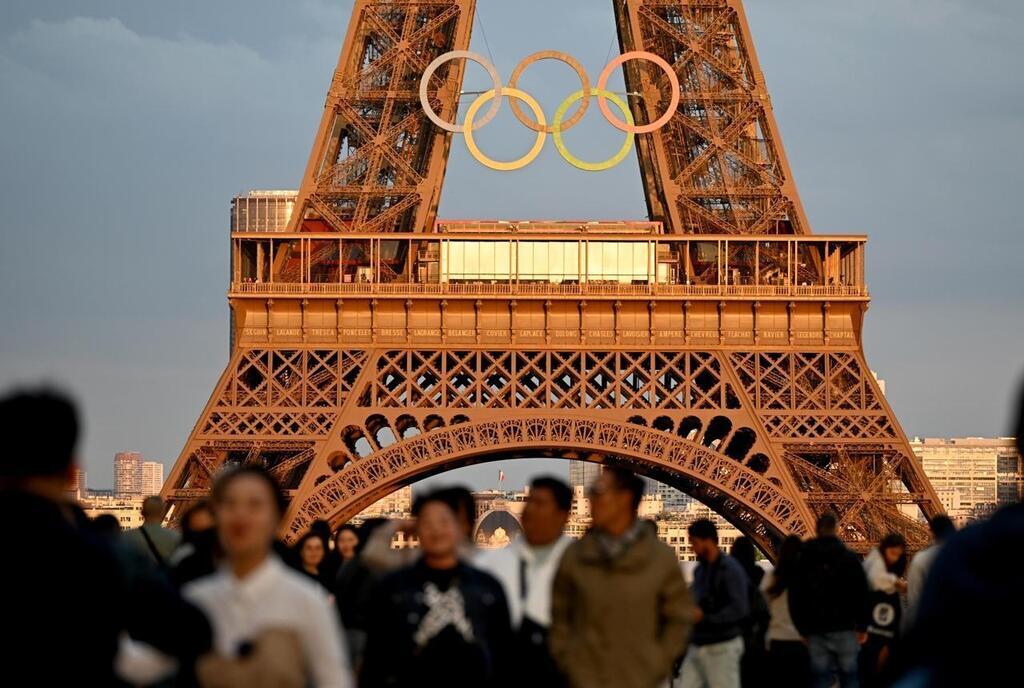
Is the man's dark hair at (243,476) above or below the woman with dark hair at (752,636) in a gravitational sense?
above

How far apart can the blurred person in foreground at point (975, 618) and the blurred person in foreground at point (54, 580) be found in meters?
2.59

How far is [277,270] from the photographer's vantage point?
50469mm

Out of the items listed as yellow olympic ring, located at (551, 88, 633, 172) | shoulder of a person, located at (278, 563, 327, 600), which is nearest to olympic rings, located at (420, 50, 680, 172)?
yellow olympic ring, located at (551, 88, 633, 172)

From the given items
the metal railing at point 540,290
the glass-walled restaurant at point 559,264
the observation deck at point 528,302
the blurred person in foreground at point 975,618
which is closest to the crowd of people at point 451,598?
the blurred person in foreground at point 975,618

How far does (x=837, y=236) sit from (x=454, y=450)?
10688mm

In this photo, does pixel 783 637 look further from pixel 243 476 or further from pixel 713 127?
pixel 713 127

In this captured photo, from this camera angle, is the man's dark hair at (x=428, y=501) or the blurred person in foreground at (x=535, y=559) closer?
the man's dark hair at (x=428, y=501)

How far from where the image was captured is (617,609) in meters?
10.6

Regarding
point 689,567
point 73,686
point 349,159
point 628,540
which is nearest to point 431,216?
point 349,159

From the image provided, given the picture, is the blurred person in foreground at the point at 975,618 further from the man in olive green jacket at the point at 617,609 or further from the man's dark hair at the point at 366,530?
the man's dark hair at the point at 366,530

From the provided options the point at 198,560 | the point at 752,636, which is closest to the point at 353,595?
the point at 198,560

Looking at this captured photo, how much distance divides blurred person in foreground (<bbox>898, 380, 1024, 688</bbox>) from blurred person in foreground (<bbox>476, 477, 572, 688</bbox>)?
720 cm

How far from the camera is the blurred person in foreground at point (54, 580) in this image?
236 inches

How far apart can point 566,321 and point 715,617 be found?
32.9 meters
